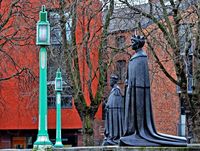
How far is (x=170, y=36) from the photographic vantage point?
21016 mm

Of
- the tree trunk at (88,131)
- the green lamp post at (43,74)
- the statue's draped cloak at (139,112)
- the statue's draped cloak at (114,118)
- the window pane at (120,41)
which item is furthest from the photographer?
the window pane at (120,41)

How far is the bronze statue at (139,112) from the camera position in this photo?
1076 centimetres

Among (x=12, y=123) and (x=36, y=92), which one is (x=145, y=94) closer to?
(x=36, y=92)

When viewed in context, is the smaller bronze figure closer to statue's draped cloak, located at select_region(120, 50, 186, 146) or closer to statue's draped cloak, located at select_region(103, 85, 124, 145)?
statue's draped cloak, located at select_region(103, 85, 124, 145)

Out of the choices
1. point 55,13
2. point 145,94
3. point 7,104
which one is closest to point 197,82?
point 55,13

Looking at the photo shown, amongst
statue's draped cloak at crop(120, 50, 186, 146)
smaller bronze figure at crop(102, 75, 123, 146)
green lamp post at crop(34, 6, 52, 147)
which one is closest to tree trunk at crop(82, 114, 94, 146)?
smaller bronze figure at crop(102, 75, 123, 146)

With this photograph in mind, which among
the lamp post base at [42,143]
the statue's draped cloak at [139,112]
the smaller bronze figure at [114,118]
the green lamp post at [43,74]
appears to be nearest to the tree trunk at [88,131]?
the smaller bronze figure at [114,118]

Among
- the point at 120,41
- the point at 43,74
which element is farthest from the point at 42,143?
the point at 120,41

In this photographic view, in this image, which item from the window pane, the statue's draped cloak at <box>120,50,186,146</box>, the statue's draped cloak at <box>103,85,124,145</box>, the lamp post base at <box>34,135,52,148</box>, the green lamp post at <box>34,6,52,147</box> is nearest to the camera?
the statue's draped cloak at <box>120,50,186,146</box>

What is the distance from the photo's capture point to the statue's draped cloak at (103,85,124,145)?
15770mm

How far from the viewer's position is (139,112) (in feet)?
36.0

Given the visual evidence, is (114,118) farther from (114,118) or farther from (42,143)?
(42,143)

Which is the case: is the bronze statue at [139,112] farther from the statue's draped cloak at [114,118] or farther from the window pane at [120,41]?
the window pane at [120,41]

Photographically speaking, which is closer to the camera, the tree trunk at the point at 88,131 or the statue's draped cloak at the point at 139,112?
the statue's draped cloak at the point at 139,112
